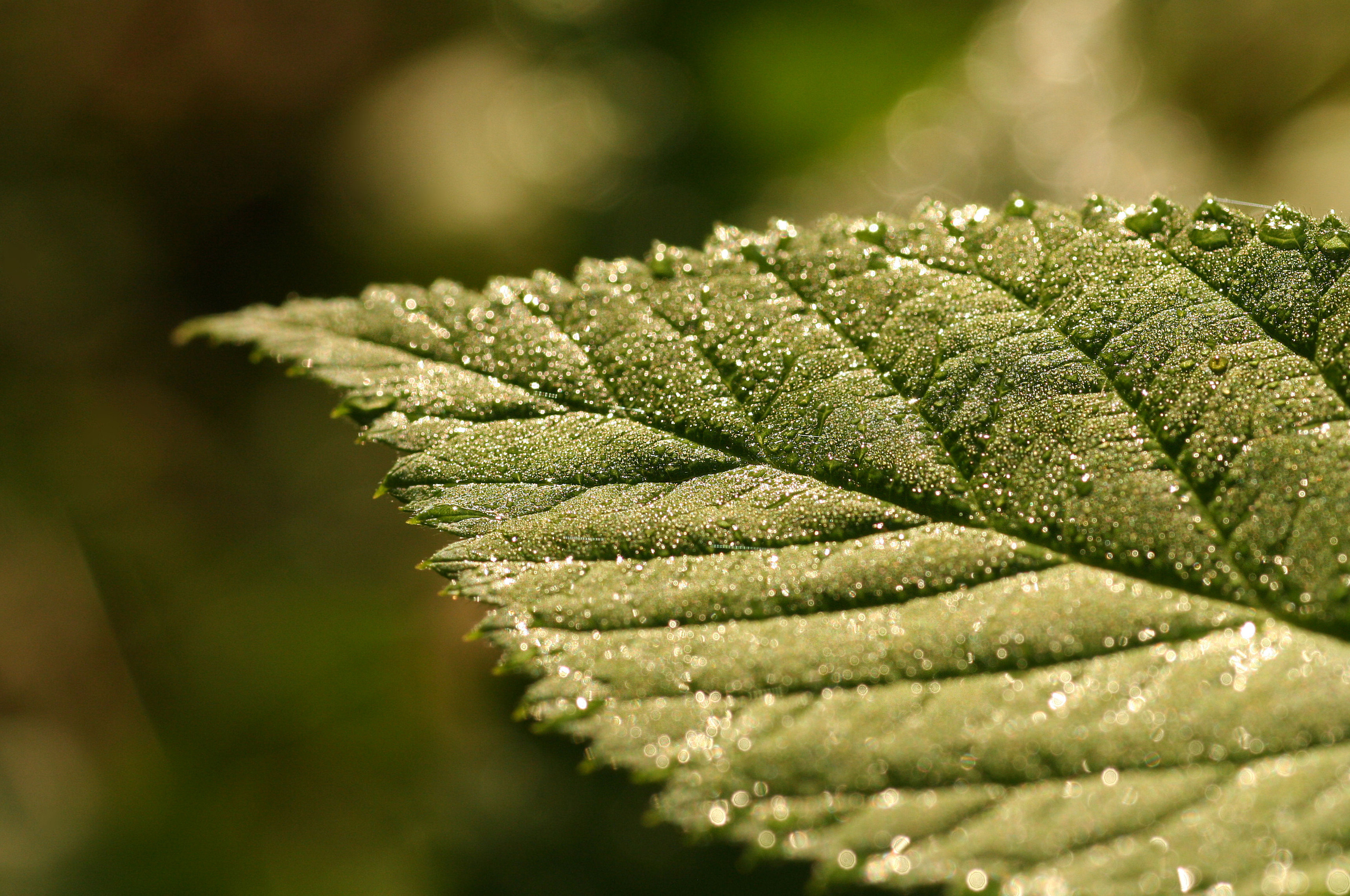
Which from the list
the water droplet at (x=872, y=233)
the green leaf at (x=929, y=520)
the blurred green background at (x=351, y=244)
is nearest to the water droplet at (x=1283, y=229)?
the green leaf at (x=929, y=520)

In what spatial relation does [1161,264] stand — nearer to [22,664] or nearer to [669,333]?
[669,333]

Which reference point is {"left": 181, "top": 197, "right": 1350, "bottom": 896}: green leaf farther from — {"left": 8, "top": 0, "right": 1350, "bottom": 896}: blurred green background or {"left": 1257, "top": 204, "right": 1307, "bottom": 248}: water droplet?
{"left": 8, "top": 0, "right": 1350, "bottom": 896}: blurred green background

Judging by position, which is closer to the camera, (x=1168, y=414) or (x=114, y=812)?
(x=1168, y=414)

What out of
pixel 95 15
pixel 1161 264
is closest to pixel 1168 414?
pixel 1161 264

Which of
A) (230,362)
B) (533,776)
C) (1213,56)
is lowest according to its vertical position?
(533,776)

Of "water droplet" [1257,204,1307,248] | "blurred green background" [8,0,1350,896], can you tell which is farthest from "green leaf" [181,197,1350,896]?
"blurred green background" [8,0,1350,896]

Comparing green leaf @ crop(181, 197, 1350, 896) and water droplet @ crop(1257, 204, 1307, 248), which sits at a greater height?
water droplet @ crop(1257, 204, 1307, 248)

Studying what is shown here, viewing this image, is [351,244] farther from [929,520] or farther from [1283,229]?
[1283,229]
